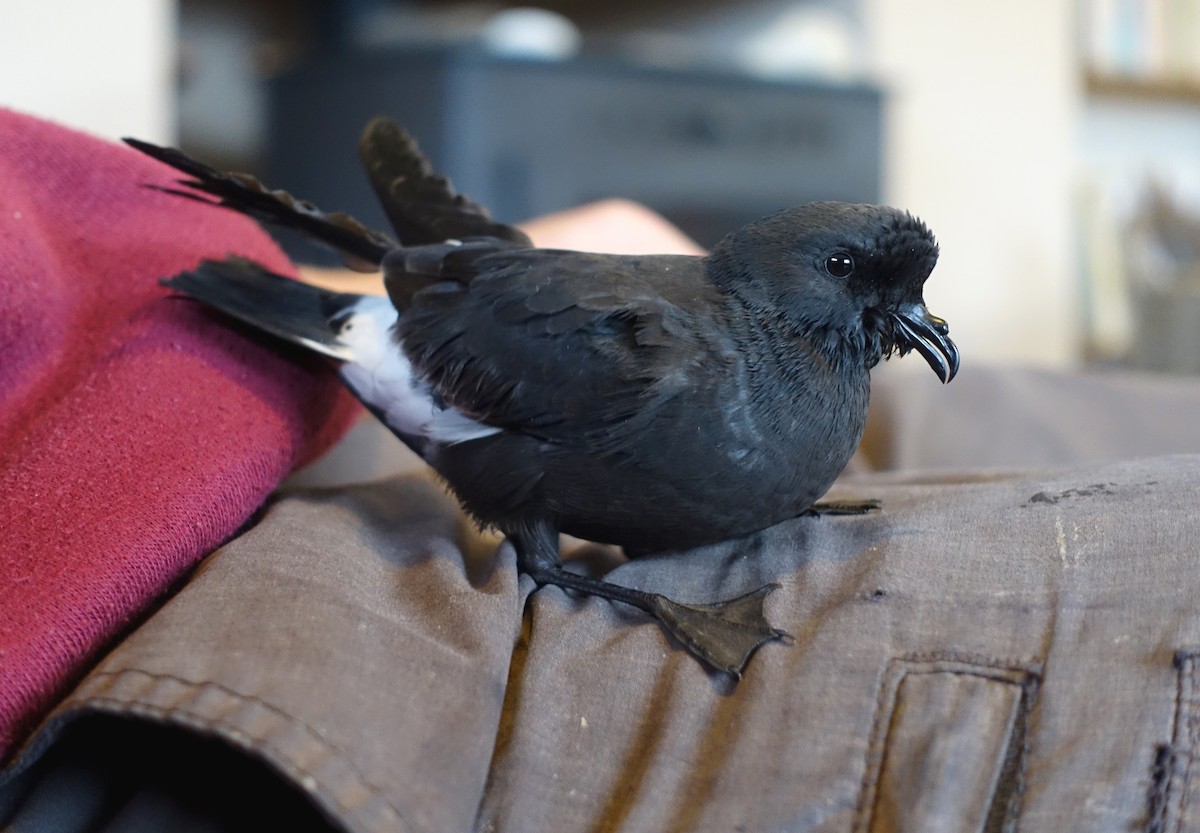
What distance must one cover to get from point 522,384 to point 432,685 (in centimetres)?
23

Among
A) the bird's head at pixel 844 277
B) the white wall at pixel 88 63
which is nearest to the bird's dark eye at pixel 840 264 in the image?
the bird's head at pixel 844 277

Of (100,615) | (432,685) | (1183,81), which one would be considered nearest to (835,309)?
(432,685)

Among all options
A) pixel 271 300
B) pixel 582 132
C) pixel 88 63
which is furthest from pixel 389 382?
pixel 582 132

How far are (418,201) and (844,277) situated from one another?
14.5 inches

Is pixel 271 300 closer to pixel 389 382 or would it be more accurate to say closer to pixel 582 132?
pixel 389 382

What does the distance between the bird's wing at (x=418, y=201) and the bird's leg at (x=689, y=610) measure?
0.87 ft

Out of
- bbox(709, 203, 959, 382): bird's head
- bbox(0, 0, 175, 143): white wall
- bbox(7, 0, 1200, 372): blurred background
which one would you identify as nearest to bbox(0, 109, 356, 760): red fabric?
bbox(709, 203, 959, 382): bird's head

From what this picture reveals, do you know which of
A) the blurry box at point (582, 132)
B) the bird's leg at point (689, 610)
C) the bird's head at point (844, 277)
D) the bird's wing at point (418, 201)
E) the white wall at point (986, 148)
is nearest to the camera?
the bird's leg at point (689, 610)

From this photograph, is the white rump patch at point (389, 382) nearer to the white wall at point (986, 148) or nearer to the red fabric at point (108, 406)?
the red fabric at point (108, 406)

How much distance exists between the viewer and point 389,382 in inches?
30.7

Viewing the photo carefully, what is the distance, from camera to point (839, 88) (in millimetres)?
2410

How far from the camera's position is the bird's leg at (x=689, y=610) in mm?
572

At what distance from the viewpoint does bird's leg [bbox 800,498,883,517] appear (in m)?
0.73

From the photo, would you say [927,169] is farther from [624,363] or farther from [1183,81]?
[624,363]
